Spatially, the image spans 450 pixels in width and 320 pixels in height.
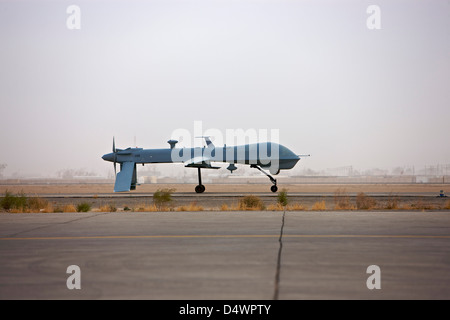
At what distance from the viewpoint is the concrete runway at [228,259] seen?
20.5 feet

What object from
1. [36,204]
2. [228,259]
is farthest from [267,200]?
[228,259]

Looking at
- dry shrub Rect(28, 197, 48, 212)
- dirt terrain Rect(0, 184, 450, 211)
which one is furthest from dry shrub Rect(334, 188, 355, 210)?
dry shrub Rect(28, 197, 48, 212)

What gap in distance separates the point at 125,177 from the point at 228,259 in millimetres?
41988

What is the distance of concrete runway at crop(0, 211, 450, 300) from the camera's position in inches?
246

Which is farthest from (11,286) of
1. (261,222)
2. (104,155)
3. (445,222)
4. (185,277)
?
(104,155)

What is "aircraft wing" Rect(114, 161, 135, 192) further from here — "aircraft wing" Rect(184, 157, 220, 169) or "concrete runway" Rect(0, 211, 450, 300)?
"concrete runway" Rect(0, 211, 450, 300)

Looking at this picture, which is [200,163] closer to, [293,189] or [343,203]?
[343,203]

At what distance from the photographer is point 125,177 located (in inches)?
1922

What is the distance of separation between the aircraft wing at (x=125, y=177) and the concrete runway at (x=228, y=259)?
3403 centimetres

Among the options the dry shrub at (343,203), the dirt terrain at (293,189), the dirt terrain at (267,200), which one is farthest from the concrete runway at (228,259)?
the dirt terrain at (293,189)

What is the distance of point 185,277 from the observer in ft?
22.8

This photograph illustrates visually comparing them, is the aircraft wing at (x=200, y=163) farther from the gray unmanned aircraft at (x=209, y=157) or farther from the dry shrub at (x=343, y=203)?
the dry shrub at (x=343, y=203)

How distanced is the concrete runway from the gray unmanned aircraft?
3098 cm
